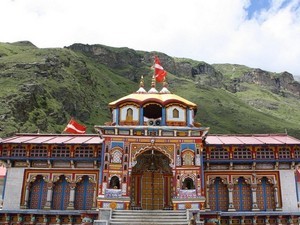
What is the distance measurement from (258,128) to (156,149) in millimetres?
104277

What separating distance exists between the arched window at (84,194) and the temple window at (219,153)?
1064 cm

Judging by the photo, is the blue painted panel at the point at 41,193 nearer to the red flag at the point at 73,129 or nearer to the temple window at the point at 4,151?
the temple window at the point at 4,151

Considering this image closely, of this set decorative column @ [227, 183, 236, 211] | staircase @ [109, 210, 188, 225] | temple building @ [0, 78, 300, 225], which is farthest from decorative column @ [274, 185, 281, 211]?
staircase @ [109, 210, 188, 225]

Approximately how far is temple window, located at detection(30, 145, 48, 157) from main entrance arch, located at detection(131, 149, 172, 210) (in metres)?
7.75

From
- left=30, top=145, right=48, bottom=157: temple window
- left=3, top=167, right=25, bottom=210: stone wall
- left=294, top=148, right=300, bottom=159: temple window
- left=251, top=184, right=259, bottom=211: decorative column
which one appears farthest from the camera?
left=30, top=145, right=48, bottom=157: temple window

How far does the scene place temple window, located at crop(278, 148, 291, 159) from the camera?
1163 inches

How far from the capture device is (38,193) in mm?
29938

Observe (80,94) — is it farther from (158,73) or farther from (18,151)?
(18,151)

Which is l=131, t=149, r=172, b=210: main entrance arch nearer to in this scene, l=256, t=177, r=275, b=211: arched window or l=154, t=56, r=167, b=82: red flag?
l=256, t=177, r=275, b=211: arched window

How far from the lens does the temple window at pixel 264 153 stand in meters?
29.7

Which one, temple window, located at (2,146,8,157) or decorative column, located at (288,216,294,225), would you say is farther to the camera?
temple window, located at (2,146,8,157)

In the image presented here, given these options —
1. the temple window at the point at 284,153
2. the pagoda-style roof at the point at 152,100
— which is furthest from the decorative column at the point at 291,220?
the pagoda-style roof at the point at 152,100

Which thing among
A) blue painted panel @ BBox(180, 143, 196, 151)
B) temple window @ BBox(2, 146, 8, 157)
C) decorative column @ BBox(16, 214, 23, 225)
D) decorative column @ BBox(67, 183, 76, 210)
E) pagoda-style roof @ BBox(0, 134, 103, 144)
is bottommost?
decorative column @ BBox(16, 214, 23, 225)

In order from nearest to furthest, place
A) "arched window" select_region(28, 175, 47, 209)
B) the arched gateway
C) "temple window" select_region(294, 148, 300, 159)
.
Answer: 1. the arched gateway
2. "temple window" select_region(294, 148, 300, 159)
3. "arched window" select_region(28, 175, 47, 209)
